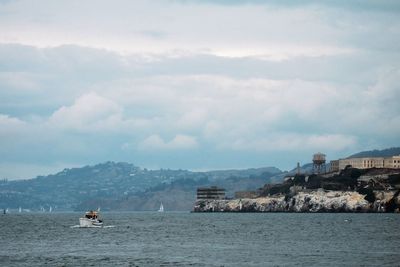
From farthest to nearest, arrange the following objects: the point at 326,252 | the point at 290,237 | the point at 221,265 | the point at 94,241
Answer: the point at 290,237 < the point at 94,241 < the point at 326,252 < the point at 221,265

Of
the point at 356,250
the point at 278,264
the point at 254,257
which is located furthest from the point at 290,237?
the point at 278,264

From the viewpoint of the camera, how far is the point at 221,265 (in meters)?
103

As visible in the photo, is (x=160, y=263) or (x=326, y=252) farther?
(x=326, y=252)

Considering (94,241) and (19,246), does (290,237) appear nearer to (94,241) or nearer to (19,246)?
(94,241)

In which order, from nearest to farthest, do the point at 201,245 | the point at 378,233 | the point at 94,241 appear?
1. the point at 201,245
2. the point at 94,241
3. the point at 378,233

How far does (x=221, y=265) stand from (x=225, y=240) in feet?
A: 172

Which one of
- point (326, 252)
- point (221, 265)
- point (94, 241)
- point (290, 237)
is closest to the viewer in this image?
point (221, 265)

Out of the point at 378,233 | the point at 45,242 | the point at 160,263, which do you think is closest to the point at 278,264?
the point at 160,263

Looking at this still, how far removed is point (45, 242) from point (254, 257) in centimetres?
5198

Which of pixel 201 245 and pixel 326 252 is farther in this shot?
pixel 201 245

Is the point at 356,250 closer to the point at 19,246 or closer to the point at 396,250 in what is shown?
the point at 396,250

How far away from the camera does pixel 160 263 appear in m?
106

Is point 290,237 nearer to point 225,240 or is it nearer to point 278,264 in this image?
point 225,240

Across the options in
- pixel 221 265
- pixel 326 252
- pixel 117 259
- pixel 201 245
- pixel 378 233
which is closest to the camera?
pixel 221 265
